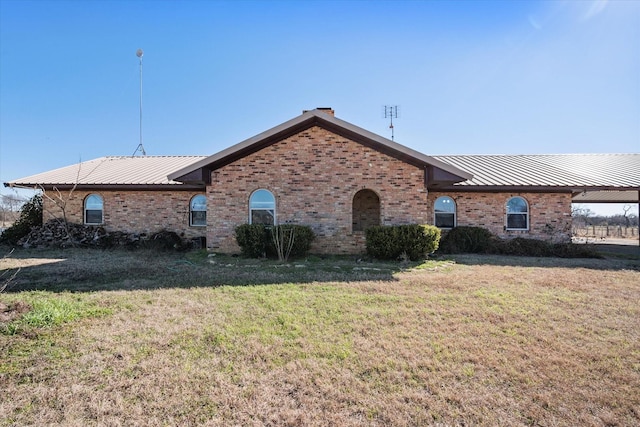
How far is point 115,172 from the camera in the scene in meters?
16.8

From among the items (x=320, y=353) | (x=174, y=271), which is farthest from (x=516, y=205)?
(x=174, y=271)

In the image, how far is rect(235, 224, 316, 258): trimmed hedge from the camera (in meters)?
10.5

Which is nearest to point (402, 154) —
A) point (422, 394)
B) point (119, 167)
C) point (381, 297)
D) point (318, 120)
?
point (318, 120)

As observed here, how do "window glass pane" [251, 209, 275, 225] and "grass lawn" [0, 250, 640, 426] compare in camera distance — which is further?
"window glass pane" [251, 209, 275, 225]

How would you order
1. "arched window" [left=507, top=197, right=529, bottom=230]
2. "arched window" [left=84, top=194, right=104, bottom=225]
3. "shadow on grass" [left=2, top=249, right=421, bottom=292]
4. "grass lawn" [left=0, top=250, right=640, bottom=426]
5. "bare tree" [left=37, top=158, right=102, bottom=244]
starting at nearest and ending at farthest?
"grass lawn" [left=0, top=250, right=640, bottom=426]
"shadow on grass" [left=2, top=249, right=421, bottom=292]
"arched window" [left=507, top=197, right=529, bottom=230]
"bare tree" [left=37, top=158, right=102, bottom=244]
"arched window" [left=84, top=194, right=104, bottom=225]

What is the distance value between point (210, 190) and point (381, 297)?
26.0ft

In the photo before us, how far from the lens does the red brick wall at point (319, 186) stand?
11406mm

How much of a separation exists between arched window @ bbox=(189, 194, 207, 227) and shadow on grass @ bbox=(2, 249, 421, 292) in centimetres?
358

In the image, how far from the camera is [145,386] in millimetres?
3266

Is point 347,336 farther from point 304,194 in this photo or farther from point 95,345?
point 304,194

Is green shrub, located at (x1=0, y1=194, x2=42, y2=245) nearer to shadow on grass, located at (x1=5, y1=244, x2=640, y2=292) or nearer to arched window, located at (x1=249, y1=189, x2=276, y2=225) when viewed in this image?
shadow on grass, located at (x1=5, y1=244, x2=640, y2=292)

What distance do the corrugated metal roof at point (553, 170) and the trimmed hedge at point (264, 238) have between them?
7306 millimetres

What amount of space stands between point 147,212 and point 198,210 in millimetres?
2339

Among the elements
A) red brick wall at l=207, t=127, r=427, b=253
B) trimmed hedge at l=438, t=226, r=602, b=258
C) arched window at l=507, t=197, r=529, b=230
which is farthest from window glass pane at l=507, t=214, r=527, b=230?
red brick wall at l=207, t=127, r=427, b=253
